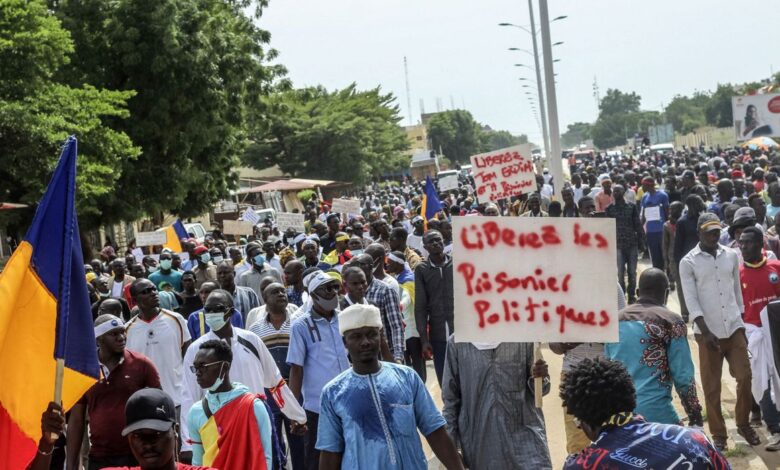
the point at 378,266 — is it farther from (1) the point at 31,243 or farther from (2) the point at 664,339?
(1) the point at 31,243

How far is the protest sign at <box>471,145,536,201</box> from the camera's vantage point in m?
19.9

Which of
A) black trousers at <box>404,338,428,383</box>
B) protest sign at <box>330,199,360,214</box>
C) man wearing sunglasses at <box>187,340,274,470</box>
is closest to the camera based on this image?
man wearing sunglasses at <box>187,340,274,470</box>

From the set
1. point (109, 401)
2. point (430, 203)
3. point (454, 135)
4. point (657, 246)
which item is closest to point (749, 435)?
point (109, 401)

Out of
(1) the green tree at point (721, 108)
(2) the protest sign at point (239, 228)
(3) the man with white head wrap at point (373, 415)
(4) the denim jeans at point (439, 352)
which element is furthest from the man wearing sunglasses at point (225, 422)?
(1) the green tree at point (721, 108)

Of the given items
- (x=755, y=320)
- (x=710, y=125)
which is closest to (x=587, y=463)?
(x=755, y=320)

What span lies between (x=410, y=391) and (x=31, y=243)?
181 cm

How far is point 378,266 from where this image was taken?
35.8 feet

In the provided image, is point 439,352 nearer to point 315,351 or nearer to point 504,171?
point 315,351

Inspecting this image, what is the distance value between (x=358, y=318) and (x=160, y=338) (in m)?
3.44

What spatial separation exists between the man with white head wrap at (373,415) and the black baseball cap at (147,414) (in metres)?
1.11

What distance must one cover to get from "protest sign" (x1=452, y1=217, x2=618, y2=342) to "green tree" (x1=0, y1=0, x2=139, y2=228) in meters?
21.6

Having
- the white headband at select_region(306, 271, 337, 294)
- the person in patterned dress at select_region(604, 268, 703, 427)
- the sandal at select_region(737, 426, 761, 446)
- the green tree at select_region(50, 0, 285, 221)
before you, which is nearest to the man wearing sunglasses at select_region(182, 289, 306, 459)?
the white headband at select_region(306, 271, 337, 294)

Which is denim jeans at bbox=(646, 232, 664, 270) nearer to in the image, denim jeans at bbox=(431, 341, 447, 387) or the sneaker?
denim jeans at bbox=(431, 341, 447, 387)

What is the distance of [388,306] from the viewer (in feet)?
32.2
